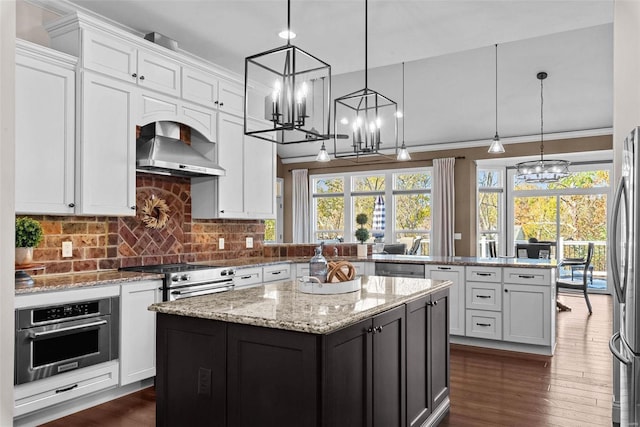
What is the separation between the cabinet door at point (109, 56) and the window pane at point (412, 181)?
259 inches

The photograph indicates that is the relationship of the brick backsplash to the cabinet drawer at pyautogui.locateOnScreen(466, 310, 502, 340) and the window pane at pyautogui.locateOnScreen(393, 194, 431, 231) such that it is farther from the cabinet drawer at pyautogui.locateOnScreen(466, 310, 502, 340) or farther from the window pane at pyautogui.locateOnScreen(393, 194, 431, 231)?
the window pane at pyautogui.locateOnScreen(393, 194, 431, 231)

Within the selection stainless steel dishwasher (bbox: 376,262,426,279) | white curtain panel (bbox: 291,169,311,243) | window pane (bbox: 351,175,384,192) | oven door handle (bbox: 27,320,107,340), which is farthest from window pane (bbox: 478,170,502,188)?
oven door handle (bbox: 27,320,107,340)

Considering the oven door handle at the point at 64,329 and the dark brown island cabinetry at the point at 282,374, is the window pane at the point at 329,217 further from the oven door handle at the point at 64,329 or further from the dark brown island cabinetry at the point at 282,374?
the dark brown island cabinetry at the point at 282,374

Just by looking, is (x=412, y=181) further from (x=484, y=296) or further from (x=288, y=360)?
(x=288, y=360)

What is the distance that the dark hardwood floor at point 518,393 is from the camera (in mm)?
3062

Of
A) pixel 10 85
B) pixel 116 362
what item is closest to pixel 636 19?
pixel 10 85

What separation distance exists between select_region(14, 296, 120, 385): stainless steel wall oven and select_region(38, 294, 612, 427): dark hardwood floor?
1.30 ft

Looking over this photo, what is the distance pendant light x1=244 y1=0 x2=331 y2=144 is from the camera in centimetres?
223

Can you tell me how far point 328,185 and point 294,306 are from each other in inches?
326

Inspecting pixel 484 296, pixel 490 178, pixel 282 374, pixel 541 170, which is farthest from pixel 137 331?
pixel 490 178

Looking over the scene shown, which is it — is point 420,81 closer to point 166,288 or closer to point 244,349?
point 166,288

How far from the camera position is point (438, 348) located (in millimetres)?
3080

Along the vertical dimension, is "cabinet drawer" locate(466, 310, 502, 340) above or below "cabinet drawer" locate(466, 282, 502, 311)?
below

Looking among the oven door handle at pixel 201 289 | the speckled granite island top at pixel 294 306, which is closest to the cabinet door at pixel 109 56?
the oven door handle at pixel 201 289
